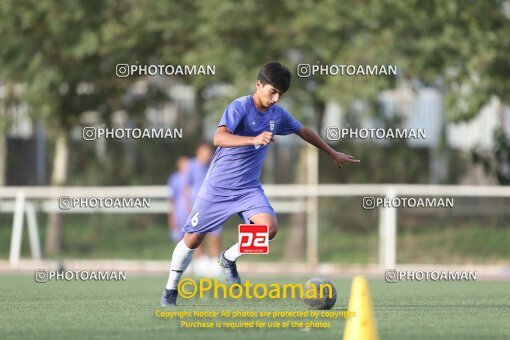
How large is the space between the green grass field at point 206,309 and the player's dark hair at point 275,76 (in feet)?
6.47

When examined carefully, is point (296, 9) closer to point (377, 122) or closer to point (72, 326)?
point (377, 122)

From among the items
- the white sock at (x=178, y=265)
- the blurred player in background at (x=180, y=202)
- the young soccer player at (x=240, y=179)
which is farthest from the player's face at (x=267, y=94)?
the blurred player in background at (x=180, y=202)

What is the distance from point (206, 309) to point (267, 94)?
1975 mm

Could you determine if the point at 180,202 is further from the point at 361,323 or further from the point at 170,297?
the point at 361,323

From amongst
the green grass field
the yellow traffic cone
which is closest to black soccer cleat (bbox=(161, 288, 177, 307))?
the green grass field

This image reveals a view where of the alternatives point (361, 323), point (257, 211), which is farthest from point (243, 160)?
point (361, 323)

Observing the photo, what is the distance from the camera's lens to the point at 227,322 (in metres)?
9.73

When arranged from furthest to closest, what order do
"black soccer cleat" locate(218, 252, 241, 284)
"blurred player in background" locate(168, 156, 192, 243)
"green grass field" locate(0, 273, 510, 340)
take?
"blurred player in background" locate(168, 156, 192, 243), "black soccer cleat" locate(218, 252, 241, 284), "green grass field" locate(0, 273, 510, 340)

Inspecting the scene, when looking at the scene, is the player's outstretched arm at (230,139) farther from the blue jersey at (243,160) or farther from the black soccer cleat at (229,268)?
the black soccer cleat at (229,268)

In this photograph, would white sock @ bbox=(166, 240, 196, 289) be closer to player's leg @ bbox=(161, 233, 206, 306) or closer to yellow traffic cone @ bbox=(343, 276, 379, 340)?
player's leg @ bbox=(161, 233, 206, 306)

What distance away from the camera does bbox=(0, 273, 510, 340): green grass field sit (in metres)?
8.94

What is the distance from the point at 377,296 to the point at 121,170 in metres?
15.8

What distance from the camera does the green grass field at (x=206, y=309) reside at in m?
8.94

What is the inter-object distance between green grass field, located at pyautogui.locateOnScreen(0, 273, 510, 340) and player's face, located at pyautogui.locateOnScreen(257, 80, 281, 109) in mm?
1831
